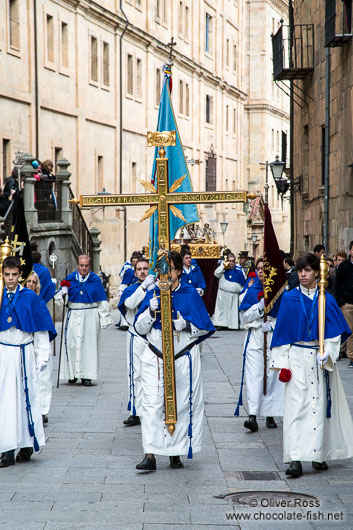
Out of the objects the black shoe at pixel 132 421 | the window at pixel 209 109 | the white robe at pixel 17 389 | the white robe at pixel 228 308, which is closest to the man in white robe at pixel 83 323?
the black shoe at pixel 132 421

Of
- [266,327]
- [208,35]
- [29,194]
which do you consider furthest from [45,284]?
[208,35]

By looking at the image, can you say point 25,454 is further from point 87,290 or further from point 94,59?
point 94,59

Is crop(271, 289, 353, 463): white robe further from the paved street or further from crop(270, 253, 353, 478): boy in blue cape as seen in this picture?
the paved street

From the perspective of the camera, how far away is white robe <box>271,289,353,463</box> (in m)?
7.88

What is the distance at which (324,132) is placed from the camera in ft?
75.2

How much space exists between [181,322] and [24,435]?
1704 mm

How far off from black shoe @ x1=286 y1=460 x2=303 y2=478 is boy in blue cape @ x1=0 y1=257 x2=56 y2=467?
7.28 feet

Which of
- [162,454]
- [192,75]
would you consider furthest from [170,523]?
[192,75]

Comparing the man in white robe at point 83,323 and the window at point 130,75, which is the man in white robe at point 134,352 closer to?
the man in white robe at point 83,323

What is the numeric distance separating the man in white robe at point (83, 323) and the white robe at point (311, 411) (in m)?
5.62

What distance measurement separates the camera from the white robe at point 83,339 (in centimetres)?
1352

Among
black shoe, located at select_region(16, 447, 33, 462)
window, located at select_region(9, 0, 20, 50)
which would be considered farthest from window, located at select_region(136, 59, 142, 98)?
black shoe, located at select_region(16, 447, 33, 462)

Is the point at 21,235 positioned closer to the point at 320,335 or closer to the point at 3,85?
the point at 320,335

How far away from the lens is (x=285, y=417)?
8.04m
